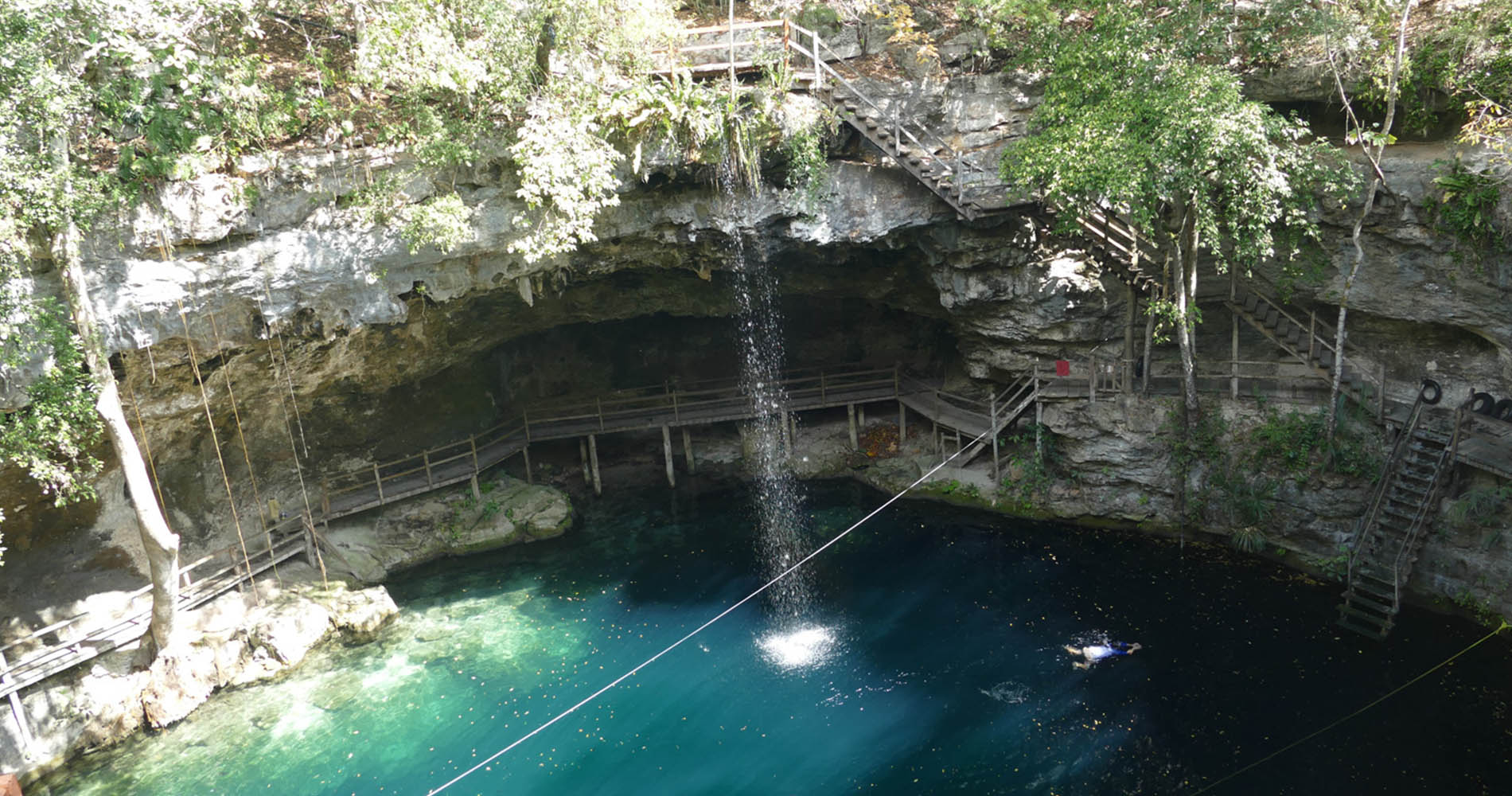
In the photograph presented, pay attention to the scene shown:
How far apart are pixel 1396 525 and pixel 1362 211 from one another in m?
5.75

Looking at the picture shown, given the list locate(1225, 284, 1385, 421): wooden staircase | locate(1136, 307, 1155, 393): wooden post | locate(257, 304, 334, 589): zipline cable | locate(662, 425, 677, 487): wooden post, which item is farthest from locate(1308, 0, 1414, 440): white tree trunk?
locate(257, 304, 334, 589): zipline cable

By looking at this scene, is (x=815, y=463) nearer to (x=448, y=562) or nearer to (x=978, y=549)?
(x=978, y=549)

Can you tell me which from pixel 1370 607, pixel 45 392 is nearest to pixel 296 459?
pixel 45 392

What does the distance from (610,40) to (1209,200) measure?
11534 millimetres

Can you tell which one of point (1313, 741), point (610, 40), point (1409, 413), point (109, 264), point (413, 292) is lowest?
point (1313, 741)

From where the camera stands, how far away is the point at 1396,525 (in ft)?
50.9

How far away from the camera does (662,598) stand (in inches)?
714

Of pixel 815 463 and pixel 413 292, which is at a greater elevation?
pixel 413 292

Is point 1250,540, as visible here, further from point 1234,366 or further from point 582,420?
point 582,420

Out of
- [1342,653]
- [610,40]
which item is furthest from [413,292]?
[1342,653]

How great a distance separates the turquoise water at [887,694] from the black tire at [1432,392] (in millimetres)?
4067

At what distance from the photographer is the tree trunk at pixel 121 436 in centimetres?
1314

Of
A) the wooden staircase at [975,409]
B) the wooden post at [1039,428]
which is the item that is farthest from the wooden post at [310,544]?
the wooden post at [1039,428]

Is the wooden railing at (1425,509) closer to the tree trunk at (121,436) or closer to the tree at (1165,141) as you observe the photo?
the tree at (1165,141)
